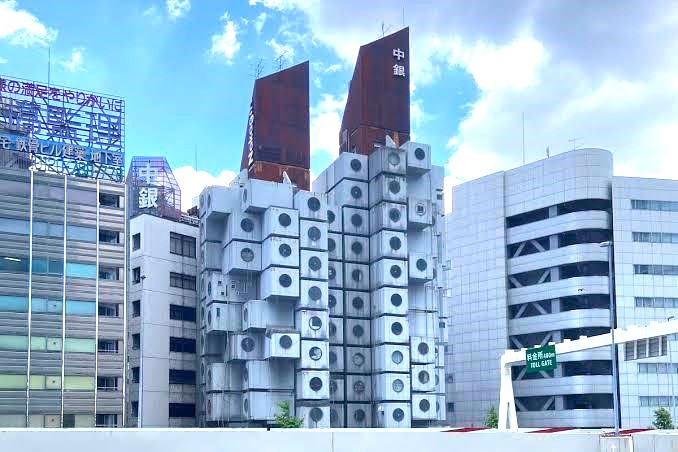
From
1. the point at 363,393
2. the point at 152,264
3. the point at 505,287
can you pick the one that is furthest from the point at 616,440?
the point at 505,287

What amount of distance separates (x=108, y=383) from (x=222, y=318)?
47.6ft

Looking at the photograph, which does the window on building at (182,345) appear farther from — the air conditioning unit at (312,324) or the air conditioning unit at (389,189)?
the air conditioning unit at (389,189)

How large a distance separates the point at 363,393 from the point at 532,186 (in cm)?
3552

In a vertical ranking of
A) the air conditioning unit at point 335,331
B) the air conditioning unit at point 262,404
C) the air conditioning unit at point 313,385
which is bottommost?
the air conditioning unit at point 262,404

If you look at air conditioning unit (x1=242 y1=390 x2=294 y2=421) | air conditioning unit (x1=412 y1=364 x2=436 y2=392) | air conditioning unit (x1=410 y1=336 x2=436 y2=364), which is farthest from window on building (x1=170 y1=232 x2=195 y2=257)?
air conditioning unit (x1=412 y1=364 x2=436 y2=392)

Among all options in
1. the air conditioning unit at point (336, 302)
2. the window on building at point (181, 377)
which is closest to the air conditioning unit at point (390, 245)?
the air conditioning unit at point (336, 302)

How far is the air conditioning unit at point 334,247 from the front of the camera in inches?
3435

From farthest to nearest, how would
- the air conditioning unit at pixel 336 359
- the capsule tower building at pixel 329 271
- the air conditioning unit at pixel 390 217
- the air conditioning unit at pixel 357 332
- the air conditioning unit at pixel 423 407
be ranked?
the air conditioning unit at pixel 357 332
the air conditioning unit at pixel 390 217
the air conditioning unit at pixel 336 359
the air conditioning unit at pixel 423 407
the capsule tower building at pixel 329 271

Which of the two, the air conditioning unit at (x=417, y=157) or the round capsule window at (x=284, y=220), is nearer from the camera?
the round capsule window at (x=284, y=220)

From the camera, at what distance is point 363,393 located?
86.1 meters

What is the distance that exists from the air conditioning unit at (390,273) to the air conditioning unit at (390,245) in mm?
630

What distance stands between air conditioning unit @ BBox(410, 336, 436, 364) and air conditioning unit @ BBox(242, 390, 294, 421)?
1425 cm

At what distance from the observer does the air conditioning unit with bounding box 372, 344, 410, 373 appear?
83000 millimetres

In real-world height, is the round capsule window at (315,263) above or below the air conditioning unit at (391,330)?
above
